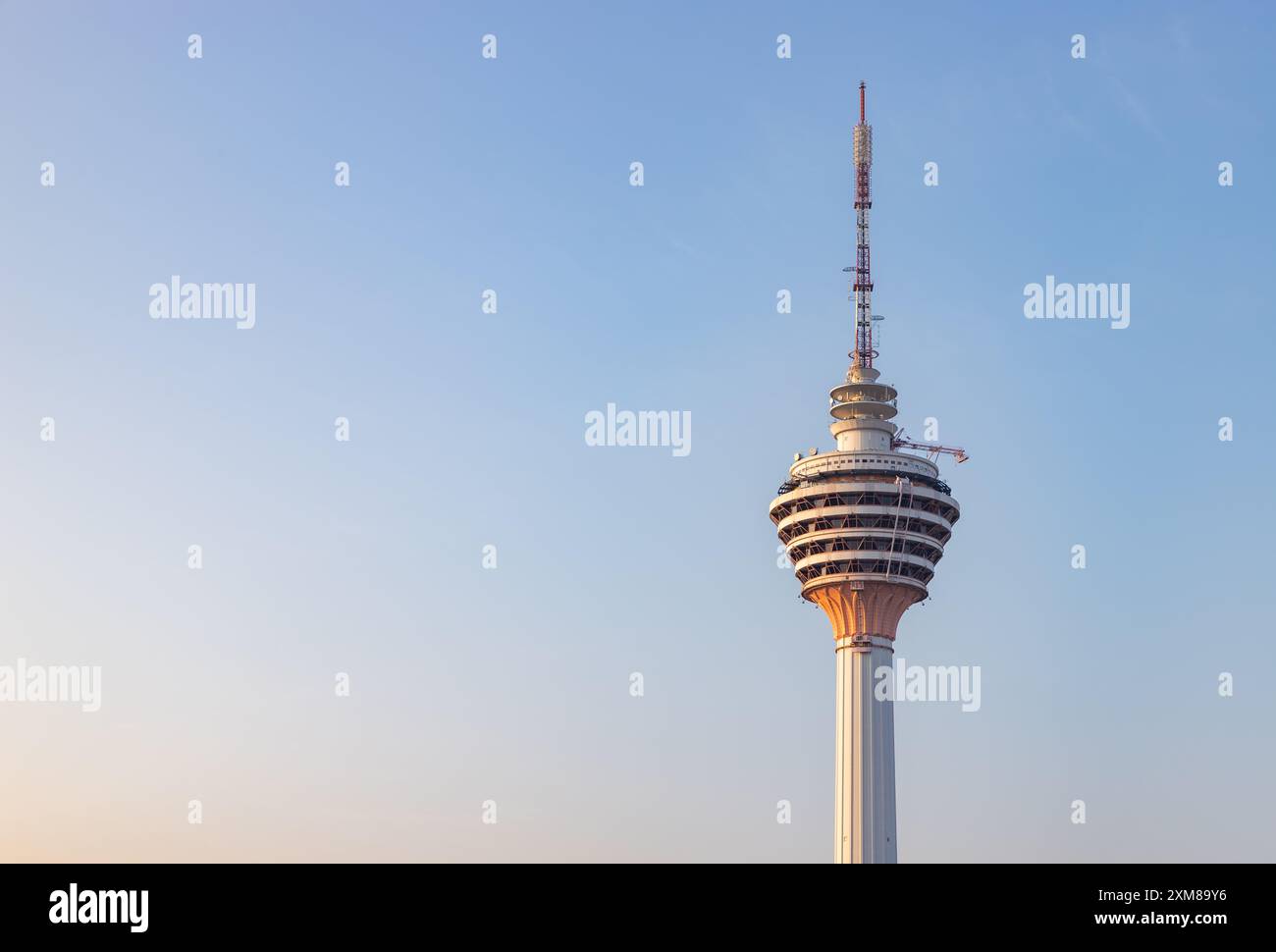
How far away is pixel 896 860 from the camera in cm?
19938
